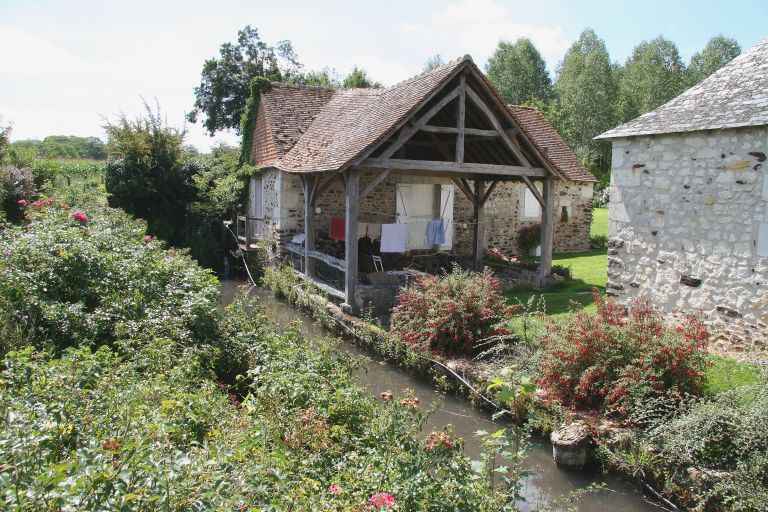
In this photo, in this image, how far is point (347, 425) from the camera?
183 inches

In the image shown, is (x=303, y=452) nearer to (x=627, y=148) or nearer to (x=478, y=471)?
(x=478, y=471)

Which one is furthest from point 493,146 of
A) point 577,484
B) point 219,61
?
point 219,61

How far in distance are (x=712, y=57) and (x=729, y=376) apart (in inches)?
1704

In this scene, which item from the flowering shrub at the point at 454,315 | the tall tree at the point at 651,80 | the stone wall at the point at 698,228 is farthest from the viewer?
the tall tree at the point at 651,80

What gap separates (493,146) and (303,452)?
10.4 meters

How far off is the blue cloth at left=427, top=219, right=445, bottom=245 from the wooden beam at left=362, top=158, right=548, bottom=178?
144 inches

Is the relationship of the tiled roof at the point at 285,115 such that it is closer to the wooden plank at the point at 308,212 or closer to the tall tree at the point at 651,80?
the wooden plank at the point at 308,212

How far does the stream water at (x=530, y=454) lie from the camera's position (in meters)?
5.40

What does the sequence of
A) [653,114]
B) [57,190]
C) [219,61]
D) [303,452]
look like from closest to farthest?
[303,452]
[653,114]
[57,190]
[219,61]

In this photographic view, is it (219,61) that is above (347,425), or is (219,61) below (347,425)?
above

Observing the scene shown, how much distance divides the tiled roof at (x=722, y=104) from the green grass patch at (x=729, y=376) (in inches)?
115

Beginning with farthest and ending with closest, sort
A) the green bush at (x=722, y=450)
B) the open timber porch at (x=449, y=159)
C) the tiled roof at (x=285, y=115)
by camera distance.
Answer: the tiled roof at (x=285, y=115)
the open timber porch at (x=449, y=159)
the green bush at (x=722, y=450)

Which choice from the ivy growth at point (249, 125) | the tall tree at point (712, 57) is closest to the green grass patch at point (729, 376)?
the ivy growth at point (249, 125)

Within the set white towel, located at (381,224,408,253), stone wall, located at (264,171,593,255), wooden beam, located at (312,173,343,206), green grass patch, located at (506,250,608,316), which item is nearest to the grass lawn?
green grass patch, located at (506,250,608,316)
